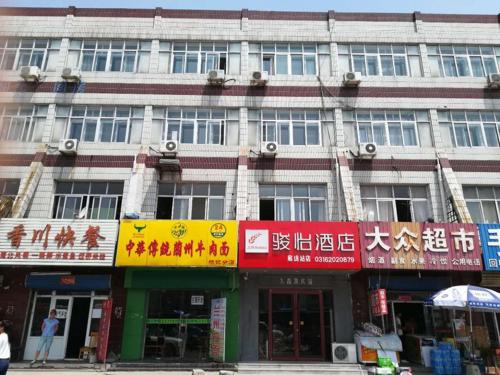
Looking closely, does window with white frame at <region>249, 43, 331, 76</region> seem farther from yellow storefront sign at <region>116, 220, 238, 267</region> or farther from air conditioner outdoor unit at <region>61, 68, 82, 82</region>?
yellow storefront sign at <region>116, 220, 238, 267</region>

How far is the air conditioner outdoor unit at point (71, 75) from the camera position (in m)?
15.7

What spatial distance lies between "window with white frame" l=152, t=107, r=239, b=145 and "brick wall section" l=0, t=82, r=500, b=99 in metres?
0.75

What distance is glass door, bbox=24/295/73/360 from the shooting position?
42.6ft

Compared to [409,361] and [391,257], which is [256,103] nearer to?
[391,257]

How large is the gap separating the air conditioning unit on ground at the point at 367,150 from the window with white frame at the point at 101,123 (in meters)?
8.56

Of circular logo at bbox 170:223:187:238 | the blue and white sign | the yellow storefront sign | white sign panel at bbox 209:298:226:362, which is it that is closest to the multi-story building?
white sign panel at bbox 209:298:226:362

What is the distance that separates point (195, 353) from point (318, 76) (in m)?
11.6

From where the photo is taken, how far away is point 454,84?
16.2 metres

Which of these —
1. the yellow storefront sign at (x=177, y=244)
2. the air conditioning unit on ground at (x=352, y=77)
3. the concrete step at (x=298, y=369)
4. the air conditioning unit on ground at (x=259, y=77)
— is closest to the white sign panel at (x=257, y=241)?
the yellow storefront sign at (x=177, y=244)

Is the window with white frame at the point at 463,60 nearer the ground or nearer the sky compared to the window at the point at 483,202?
nearer the sky

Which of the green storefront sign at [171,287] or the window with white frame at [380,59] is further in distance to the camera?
the window with white frame at [380,59]

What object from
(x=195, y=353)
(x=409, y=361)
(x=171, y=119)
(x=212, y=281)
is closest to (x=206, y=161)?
(x=171, y=119)

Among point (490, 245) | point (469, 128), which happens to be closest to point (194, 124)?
point (469, 128)

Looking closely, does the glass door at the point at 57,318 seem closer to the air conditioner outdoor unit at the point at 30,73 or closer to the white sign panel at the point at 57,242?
the white sign panel at the point at 57,242
